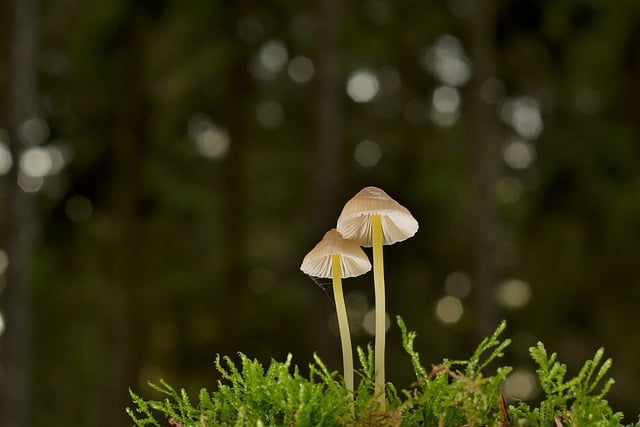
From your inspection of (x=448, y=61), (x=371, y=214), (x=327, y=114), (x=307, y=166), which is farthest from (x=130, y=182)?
(x=371, y=214)

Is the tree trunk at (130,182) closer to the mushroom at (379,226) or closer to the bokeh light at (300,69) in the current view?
the bokeh light at (300,69)

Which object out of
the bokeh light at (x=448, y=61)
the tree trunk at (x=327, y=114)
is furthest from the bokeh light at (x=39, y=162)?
the bokeh light at (x=448, y=61)

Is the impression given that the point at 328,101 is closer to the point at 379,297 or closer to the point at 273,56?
the point at 273,56

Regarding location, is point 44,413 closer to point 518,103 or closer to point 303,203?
point 303,203

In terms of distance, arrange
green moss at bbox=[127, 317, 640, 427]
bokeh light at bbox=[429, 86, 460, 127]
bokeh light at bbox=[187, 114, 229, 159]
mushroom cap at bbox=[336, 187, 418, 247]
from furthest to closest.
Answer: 1. bokeh light at bbox=[187, 114, 229, 159]
2. bokeh light at bbox=[429, 86, 460, 127]
3. mushroom cap at bbox=[336, 187, 418, 247]
4. green moss at bbox=[127, 317, 640, 427]

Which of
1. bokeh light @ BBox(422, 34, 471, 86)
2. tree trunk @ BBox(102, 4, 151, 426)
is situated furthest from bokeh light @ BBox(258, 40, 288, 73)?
bokeh light @ BBox(422, 34, 471, 86)

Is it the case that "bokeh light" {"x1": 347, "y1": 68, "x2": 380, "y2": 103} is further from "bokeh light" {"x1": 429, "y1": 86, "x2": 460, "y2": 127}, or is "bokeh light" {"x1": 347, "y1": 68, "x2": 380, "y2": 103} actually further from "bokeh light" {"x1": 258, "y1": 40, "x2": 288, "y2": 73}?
"bokeh light" {"x1": 258, "y1": 40, "x2": 288, "y2": 73}
